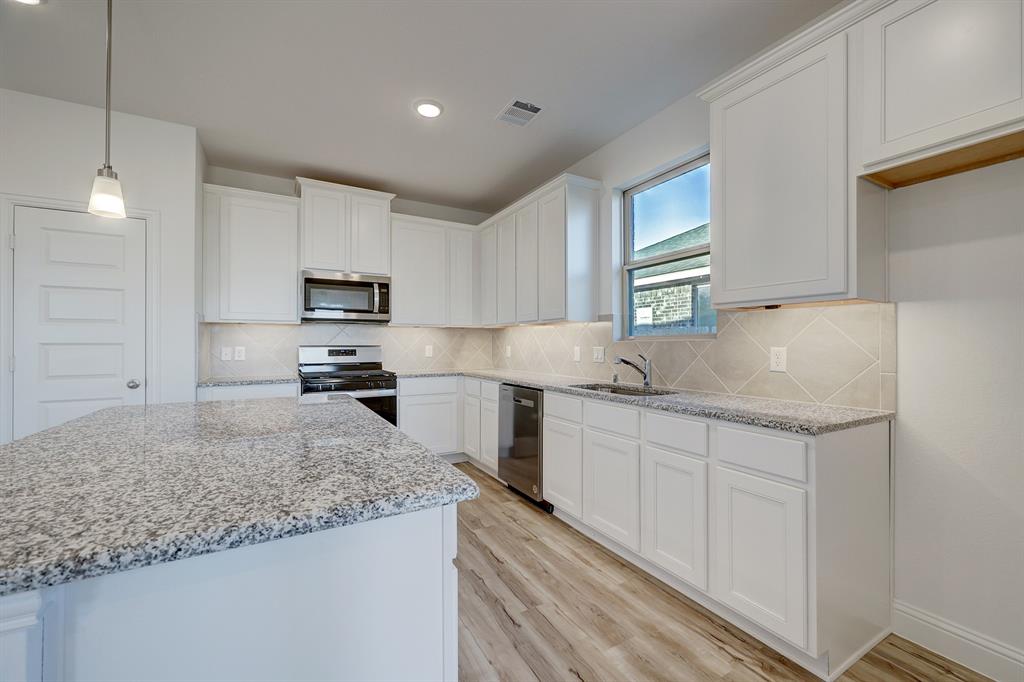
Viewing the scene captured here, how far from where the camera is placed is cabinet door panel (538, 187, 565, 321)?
124 inches

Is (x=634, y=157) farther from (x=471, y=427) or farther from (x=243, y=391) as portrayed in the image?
(x=243, y=391)

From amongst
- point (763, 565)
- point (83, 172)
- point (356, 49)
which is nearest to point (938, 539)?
point (763, 565)

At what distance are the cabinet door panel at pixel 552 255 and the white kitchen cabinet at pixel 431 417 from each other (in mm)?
1324

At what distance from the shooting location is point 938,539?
1680 millimetres

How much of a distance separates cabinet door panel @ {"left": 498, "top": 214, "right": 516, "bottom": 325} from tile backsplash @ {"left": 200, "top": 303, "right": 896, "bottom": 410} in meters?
0.35

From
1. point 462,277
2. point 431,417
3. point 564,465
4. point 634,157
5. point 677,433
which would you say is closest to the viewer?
point 677,433

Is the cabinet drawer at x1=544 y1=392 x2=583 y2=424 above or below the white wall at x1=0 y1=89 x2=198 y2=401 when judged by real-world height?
below

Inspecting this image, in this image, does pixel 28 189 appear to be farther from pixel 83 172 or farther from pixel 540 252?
pixel 540 252

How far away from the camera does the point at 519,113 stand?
9.08ft

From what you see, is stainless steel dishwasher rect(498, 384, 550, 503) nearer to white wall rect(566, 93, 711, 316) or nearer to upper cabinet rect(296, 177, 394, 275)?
white wall rect(566, 93, 711, 316)

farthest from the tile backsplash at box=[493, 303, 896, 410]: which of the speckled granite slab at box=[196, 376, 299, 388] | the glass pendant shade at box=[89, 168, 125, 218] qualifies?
the glass pendant shade at box=[89, 168, 125, 218]

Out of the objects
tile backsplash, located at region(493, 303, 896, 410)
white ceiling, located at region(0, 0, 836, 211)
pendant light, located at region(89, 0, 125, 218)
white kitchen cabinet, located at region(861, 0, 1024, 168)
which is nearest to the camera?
white kitchen cabinet, located at region(861, 0, 1024, 168)

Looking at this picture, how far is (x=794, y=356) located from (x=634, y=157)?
1.65 meters

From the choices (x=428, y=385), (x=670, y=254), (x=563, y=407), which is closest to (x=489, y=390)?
(x=428, y=385)
